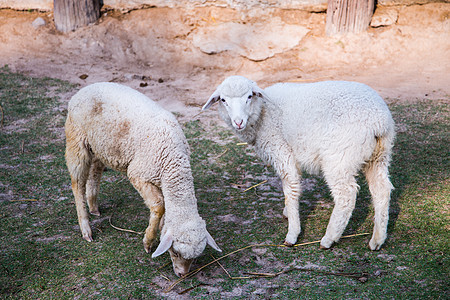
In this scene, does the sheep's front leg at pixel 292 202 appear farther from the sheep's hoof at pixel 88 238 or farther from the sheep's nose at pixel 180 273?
the sheep's hoof at pixel 88 238

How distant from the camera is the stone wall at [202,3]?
380 inches

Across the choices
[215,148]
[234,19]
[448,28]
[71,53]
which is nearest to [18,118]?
[71,53]

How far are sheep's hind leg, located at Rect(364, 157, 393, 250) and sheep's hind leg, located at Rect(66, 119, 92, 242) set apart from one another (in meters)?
2.99

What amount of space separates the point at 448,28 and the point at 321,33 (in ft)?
8.65

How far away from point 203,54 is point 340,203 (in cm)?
679

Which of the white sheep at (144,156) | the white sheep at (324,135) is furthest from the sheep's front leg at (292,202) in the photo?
the white sheep at (144,156)

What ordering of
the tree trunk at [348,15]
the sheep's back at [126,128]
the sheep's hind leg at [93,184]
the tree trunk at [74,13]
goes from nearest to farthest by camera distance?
the sheep's back at [126,128]
the sheep's hind leg at [93,184]
the tree trunk at [348,15]
the tree trunk at [74,13]

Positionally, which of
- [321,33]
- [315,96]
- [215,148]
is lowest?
[215,148]

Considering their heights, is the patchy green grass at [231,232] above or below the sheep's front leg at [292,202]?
below

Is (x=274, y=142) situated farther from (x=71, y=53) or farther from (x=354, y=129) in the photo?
(x=71, y=53)

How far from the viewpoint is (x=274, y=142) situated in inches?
178

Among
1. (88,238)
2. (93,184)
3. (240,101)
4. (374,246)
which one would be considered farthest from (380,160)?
(93,184)

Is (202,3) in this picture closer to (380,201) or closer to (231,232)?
(231,232)

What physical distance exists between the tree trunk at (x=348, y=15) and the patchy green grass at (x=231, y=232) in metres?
3.04
